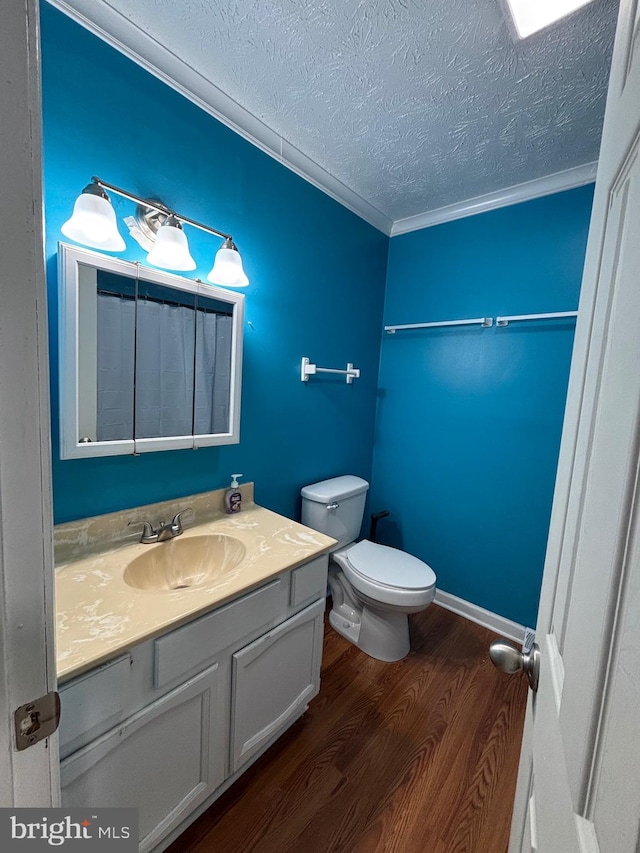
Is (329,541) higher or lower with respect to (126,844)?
higher

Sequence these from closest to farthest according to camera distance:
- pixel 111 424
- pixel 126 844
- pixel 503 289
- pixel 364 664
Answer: pixel 126 844 < pixel 111 424 < pixel 364 664 < pixel 503 289

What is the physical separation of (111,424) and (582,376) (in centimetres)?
131

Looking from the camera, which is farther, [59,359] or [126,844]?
[59,359]

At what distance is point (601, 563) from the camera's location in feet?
1.24

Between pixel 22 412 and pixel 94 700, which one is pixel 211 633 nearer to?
pixel 94 700

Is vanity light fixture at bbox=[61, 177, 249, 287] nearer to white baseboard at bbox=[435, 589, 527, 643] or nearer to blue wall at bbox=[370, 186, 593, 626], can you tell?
blue wall at bbox=[370, 186, 593, 626]

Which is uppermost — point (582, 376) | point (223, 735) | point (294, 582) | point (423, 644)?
point (582, 376)

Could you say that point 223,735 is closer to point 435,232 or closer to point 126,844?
point 126,844

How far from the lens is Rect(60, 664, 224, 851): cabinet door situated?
782 mm

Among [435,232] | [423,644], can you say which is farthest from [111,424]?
[435,232]

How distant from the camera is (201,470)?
1.50m

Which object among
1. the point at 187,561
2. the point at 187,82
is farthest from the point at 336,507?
the point at 187,82

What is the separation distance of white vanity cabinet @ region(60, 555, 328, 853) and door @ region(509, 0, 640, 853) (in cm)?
75

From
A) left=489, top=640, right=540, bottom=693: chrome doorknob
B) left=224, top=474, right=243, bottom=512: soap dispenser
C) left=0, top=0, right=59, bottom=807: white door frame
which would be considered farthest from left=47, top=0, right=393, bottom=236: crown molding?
left=489, top=640, right=540, bottom=693: chrome doorknob
